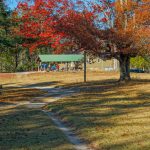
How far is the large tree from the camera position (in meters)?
31.7

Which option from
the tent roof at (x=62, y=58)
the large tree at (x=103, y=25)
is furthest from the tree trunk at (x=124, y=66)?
the tent roof at (x=62, y=58)

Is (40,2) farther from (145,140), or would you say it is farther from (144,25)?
(145,140)

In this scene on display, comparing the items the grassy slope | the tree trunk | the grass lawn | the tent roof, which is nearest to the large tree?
the tree trunk

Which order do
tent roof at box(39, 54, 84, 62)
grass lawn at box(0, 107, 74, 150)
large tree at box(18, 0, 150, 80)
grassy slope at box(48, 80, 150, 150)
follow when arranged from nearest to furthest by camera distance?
grass lawn at box(0, 107, 74, 150), grassy slope at box(48, 80, 150, 150), large tree at box(18, 0, 150, 80), tent roof at box(39, 54, 84, 62)

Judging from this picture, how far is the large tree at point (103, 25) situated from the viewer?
31.7 metres

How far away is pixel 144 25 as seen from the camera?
3288cm

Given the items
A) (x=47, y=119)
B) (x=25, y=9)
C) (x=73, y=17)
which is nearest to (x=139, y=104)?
(x=47, y=119)

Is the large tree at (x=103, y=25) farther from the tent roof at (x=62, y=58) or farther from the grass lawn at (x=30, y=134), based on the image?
the tent roof at (x=62, y=58)

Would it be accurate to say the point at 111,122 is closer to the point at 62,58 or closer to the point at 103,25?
the point at 103,25

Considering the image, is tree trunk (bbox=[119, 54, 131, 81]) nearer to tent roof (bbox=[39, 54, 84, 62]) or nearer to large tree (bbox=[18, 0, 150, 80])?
large tree (bbox=[18, 0, 150, 80])

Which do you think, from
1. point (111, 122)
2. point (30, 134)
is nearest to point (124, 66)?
point (111, 122)

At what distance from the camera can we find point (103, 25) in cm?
3334

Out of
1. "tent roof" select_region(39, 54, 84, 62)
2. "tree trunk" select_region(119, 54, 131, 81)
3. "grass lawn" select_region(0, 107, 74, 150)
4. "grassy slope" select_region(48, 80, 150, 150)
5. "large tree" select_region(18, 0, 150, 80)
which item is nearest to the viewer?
"grass lawn" select_region(0, 107, 74, 150)

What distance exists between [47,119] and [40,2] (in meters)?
21.1
